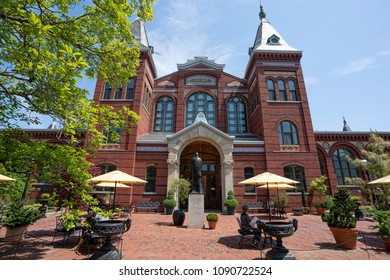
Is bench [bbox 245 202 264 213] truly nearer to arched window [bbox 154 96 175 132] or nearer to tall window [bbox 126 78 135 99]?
arched window [bbox 154 96 175 132]

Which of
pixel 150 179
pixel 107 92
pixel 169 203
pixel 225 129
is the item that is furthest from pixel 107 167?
pixel 225 129

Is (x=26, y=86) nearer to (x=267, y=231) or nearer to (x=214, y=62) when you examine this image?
(x=267, y=231)

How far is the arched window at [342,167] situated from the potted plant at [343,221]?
1684cm

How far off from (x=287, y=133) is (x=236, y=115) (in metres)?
6.13

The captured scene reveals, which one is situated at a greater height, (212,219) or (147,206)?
(147,206)

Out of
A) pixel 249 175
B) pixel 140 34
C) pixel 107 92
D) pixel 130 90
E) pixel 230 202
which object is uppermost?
pixel 140 34

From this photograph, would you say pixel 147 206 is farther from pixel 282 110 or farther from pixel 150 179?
pixel 282 110

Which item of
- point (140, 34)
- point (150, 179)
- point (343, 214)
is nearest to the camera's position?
point (343, 214)

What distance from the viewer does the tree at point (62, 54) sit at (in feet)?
12.7

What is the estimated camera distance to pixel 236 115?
21.8m

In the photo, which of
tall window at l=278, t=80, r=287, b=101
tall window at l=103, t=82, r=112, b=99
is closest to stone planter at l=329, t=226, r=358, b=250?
tall window at l=278, t=80, r=287, b=101

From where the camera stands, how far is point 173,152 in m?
16.3

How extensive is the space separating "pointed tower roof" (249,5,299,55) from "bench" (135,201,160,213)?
18151mm
